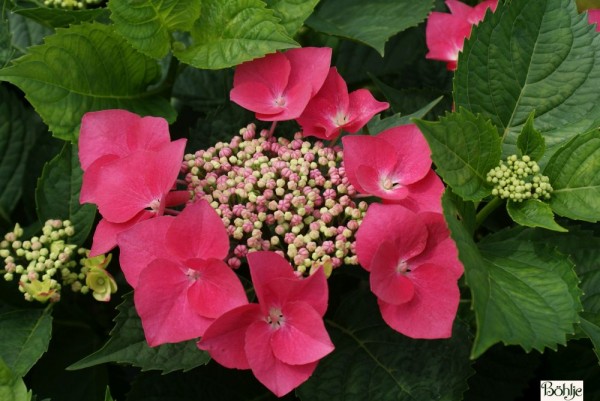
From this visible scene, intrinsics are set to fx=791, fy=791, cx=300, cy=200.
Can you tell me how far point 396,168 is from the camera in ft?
3.20

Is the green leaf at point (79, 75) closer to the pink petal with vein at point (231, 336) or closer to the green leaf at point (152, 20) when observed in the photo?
the green leaf at point (152, 20)

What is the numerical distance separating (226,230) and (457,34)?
0.60 metres

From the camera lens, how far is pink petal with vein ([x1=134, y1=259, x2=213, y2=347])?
872 millimetres

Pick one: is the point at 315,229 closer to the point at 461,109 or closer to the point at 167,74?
the point at 461,109

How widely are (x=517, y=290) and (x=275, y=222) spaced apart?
30cm

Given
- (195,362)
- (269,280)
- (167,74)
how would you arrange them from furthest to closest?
(167,74) → (195,362) → (269,280)

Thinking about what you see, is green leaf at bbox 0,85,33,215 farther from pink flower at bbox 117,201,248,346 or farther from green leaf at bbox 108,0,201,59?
pink flower at bbox 117,201,248,346

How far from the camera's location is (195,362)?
3.17ft

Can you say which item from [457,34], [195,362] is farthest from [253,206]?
[457,34]

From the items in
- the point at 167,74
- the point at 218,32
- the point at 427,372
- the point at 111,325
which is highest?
the point at 218,32

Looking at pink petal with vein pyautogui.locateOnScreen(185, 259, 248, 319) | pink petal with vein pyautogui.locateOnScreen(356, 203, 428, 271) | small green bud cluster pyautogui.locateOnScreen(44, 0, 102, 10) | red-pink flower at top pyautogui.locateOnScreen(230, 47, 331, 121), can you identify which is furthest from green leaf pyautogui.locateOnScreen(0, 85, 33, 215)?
pink petal with vein pyautogui.locateOnScreen(356, 203, 428, 271)

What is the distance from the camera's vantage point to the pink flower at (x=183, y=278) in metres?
0.87

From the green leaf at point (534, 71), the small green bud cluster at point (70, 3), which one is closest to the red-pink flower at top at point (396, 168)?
the green leaf at point (534, 71)

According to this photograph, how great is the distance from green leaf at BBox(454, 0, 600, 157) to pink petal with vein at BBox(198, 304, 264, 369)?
Answer: 0.40 metres
